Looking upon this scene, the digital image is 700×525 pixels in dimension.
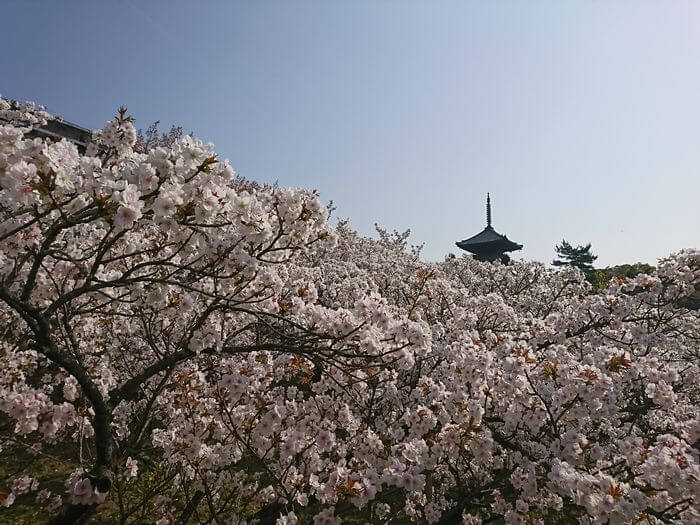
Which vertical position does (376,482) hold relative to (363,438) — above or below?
below

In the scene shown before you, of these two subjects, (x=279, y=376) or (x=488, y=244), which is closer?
(x=279, y=376)

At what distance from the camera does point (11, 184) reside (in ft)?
8.93

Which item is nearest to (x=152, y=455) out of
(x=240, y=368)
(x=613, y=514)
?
(x=240, y=368)

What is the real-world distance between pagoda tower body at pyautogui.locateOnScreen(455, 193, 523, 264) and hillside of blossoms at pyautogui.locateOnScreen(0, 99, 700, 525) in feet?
104

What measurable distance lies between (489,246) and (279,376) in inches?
1440

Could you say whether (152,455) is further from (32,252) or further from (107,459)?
(32,252)

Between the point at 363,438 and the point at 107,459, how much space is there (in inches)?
127

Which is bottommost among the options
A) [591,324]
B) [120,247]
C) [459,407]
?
[459,407]

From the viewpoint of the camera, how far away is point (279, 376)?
20.3 feet

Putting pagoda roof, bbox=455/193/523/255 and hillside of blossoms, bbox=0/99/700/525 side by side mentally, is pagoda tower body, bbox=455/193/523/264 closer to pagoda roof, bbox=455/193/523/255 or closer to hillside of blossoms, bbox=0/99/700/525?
pagoda roof, bbox=455/193/523/255

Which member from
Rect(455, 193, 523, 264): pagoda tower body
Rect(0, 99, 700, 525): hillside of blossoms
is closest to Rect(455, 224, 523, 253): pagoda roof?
Rect(455, 193, 523, 264): pagoda tower body

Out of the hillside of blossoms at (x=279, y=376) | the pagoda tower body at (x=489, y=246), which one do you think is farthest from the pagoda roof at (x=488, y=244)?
the hillside of blossoms at (x=279, y=376)

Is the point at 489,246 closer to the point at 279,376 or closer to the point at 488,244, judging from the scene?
the point at 488,244

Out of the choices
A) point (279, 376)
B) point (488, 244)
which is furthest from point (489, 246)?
point (279, 376)
